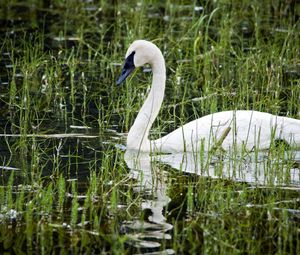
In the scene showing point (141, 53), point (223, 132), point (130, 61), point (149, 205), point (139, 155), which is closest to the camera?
point (149, 205)

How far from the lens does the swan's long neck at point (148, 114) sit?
32.5 feet

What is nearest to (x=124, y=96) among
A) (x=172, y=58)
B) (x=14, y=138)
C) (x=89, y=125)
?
(x=89, y=125)

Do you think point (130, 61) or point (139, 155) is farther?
point (130, 61)

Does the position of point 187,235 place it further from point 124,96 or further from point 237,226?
point 124,96

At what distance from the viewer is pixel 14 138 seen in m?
9.95

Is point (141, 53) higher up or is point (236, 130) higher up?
point (141, 53)

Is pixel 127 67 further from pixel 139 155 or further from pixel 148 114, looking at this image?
pixel 139 155

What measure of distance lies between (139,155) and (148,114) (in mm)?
605

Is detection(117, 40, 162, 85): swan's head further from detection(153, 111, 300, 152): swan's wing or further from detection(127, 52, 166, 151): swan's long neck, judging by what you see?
detection(153, 111, 300, 152): swan's wing

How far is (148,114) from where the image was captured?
10.2 m

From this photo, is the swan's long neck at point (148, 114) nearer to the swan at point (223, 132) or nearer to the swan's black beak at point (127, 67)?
the swan at point (223, 132)

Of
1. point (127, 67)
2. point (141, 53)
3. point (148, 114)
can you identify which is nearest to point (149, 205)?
point (148, 114)

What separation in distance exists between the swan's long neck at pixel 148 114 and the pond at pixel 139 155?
0.44 feet

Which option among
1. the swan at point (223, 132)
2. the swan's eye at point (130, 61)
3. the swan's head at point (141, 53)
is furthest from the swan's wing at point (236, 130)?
the swan's eye at point (130, 61)
